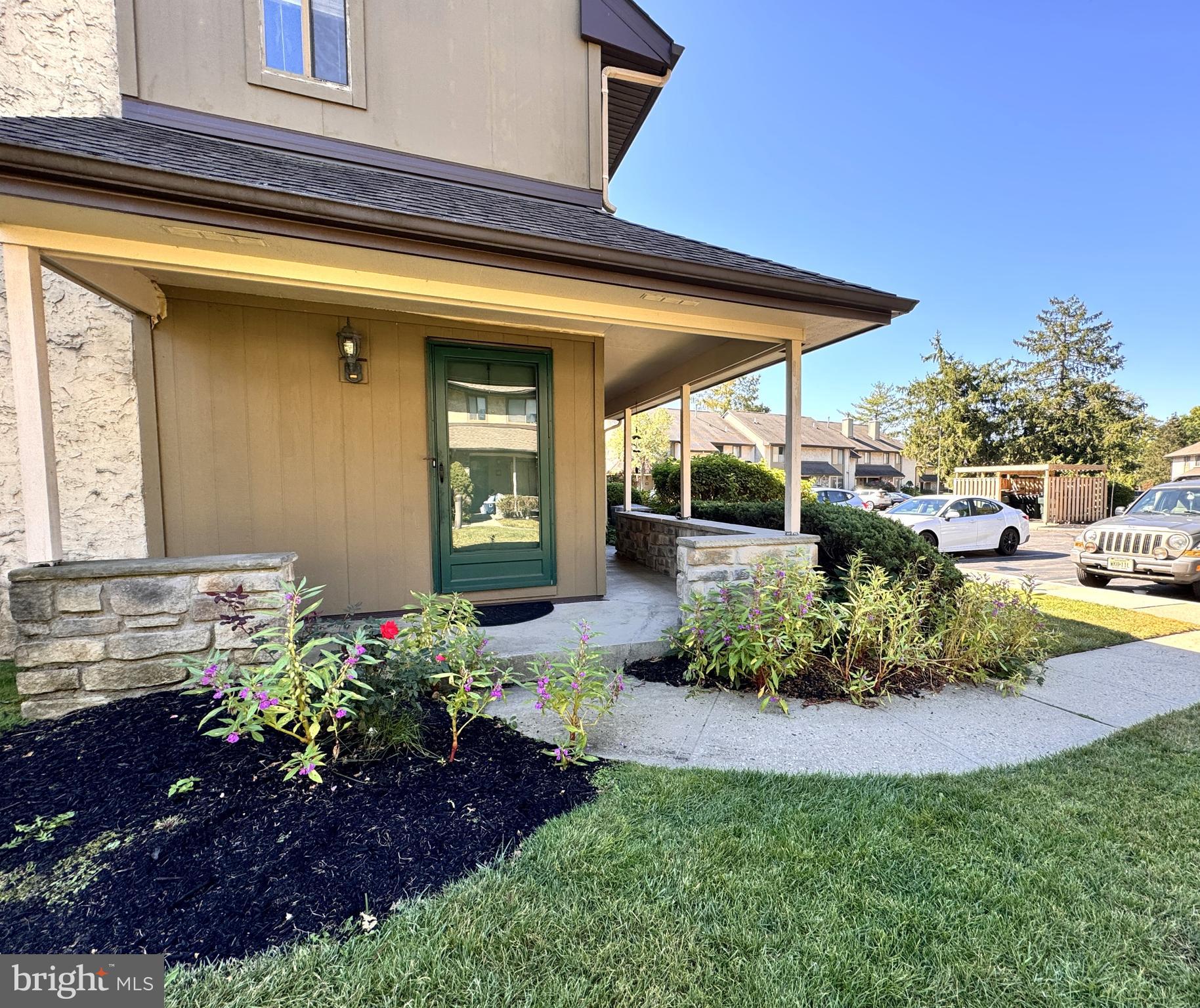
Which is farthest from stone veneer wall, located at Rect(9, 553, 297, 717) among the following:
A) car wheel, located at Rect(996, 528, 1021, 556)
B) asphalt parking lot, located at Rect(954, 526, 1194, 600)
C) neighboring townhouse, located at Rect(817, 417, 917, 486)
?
neighboring townhouse, located at Rect(817, 417, 917, 486)

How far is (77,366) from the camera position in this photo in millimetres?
3812

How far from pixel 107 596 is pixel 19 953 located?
78.5 inches

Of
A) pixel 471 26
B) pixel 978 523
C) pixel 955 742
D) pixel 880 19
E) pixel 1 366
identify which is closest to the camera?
pixel 955 742

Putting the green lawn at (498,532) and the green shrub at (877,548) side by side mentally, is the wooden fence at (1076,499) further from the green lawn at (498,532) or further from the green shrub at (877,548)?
the green lawn at (498,532)

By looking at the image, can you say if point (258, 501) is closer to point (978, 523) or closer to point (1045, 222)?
point (978, 523)

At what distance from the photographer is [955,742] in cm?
285

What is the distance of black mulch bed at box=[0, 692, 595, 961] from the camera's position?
1.52 metres

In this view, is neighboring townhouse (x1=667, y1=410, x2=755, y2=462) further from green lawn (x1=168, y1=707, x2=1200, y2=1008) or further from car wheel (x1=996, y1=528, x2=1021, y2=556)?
green lawn (x1=168, y1=707, x2=1200, y2=1008)

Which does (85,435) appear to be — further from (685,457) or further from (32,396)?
(685,457)

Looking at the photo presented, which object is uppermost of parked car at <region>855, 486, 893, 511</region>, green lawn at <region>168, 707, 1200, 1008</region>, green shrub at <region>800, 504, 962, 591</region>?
green shrub at <region>800, 504, 962, 591</region>

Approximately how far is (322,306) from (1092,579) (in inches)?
422

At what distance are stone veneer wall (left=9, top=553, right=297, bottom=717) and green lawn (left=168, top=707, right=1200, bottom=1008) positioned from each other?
1.81 metres

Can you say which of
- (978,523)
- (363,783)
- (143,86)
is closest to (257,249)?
(143,86)

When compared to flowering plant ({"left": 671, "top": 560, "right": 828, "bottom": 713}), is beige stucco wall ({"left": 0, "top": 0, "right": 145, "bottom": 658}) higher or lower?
higher
